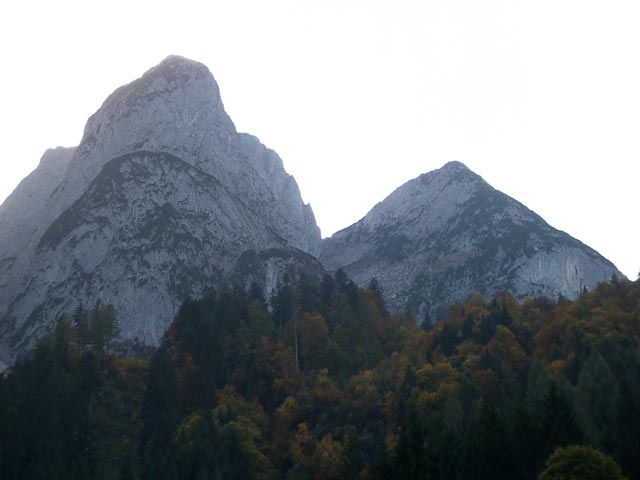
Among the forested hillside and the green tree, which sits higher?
the forested hillside

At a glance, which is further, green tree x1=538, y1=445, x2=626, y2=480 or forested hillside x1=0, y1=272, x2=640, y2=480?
forested hillside x1=0, y1=272, x2=640, y2=480

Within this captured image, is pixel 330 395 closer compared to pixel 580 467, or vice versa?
pixel 580 467

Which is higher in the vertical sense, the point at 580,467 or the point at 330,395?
the point at 330,395

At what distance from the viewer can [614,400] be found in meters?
67.8

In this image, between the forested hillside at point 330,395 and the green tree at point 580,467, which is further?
the forested hillside at point 330,395

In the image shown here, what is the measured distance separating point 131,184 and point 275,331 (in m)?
102

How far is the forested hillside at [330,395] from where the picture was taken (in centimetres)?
5795

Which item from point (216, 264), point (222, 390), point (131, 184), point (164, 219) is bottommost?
point (222, 390)

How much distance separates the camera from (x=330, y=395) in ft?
305

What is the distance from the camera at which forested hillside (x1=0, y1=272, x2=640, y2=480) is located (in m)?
58.0

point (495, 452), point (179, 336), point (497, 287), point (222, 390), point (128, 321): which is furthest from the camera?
point (497, 287)

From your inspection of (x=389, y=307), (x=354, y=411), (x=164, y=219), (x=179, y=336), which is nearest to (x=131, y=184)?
(x=164, y=219)

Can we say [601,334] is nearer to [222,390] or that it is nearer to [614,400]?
[614,400]

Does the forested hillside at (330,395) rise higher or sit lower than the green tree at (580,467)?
higher
